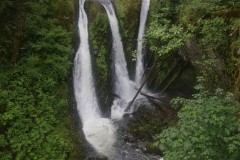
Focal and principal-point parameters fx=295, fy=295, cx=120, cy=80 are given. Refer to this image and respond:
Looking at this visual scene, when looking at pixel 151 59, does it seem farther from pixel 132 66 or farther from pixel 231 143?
pixel 231 143

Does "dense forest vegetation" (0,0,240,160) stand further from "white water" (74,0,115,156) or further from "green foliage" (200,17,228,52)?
"white water" (74,0,115,156)

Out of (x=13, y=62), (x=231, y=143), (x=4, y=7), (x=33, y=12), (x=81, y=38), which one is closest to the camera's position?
(x=231, y=143)

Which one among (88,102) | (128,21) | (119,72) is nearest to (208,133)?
(88,102)

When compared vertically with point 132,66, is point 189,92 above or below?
below

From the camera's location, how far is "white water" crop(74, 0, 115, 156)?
10992mm

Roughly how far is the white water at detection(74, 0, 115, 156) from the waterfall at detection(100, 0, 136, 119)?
1.37m

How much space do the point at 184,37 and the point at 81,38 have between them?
5.28 metres

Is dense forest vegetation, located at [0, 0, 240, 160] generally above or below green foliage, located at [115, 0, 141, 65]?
below

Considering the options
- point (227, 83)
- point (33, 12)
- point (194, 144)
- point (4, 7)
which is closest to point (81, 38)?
point (33, 12)

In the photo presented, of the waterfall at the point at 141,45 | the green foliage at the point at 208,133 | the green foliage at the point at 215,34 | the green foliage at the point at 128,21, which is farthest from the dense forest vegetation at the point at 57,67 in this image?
the green foliage at the point at 128,21

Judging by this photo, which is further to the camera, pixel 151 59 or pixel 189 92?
pixel 151 59

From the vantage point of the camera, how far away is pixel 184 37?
9.04 m

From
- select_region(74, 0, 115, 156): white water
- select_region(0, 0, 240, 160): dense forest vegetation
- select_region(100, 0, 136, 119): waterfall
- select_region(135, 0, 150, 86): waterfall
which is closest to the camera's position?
select_region(0, 0, 240, 160): dense forest vegetation

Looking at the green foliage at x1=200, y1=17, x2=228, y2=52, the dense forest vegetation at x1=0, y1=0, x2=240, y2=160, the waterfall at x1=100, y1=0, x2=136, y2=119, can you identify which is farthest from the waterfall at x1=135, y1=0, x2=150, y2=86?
the green foliage at x1=200, y1=17, x2=228, y2=52
